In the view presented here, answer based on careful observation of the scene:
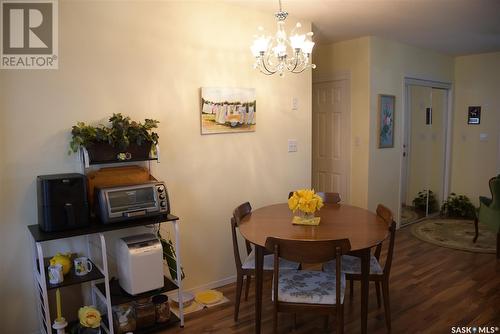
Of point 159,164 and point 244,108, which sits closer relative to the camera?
point 159,164

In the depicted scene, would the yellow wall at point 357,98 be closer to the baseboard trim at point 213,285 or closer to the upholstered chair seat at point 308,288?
the baseboard trim at point 213,285

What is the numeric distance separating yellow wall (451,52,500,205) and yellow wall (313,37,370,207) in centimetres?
236

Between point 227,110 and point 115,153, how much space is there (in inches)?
42.4

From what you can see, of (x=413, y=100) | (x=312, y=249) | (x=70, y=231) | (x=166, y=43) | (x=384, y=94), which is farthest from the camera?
(x=413, y=100)

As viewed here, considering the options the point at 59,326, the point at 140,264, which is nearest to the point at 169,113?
the point at 140,264

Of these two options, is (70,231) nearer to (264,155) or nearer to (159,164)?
(159,164)

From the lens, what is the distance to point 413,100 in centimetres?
524

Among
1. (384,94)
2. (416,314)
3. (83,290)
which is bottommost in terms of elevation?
(416,314)

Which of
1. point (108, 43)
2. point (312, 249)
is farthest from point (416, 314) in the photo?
point (108, 43)

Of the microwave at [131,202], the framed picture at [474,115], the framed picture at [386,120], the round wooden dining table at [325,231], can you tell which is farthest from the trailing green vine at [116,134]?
the framed picture at [474,115]

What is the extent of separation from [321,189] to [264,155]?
6.35 feet

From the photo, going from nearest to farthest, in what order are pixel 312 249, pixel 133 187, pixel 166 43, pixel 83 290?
1. pixel 312 249
2. pixel 133 187
3. pixel 83 290
4. pixel 166 43

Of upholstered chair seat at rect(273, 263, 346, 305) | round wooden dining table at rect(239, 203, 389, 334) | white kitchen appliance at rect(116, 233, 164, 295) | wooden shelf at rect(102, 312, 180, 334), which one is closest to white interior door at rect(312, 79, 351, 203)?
round wooden dining table at rect(239, 203, 389, 334)

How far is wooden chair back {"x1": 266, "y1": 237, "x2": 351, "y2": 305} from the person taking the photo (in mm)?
2076
